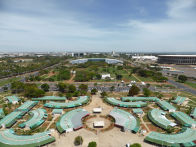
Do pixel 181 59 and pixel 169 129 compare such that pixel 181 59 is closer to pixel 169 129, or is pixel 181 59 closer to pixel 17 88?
pixel 169 129

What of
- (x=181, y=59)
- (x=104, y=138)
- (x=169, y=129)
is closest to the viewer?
(x=104, y=138)

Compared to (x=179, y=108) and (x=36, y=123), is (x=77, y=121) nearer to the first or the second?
(x=36, y=123)

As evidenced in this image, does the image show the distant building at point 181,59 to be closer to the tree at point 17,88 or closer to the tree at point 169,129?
the tree at point 169,129

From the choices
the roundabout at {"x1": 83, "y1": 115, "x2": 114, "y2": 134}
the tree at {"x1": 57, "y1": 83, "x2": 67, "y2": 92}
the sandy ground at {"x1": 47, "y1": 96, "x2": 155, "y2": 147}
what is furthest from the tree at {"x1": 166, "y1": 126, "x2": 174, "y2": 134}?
the tree at {"x1": 57, "y1": 83, "x2": 67, "y2": 92}


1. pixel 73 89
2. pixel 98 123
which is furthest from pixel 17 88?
pixel 98 123

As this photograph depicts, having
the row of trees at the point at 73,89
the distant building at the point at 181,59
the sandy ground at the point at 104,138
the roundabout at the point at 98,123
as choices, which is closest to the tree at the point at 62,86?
the row of trees at the point at 73,89

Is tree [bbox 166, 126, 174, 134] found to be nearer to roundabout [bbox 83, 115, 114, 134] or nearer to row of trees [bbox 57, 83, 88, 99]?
roundabout [bbox 83, 115, 114, 134]

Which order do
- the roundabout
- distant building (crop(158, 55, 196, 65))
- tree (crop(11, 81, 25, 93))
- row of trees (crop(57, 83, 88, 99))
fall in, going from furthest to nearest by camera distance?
distant building (crop(158, 55, 196, 65)), tree (crop(11, 81, 25, 93)), row of trees (crop(57, 83, 88, 99)), the roundabout

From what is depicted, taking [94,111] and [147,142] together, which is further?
[94,111]

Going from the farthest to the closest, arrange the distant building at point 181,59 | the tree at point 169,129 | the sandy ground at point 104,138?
the distant building at point 181,59
the tree at point 169,129
the sandy ground at point 104,138

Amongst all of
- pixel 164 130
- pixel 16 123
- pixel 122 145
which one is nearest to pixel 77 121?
pixel 122 145

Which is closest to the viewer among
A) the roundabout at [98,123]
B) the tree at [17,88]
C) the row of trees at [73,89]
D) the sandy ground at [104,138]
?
the sandy ground at [104,138]
